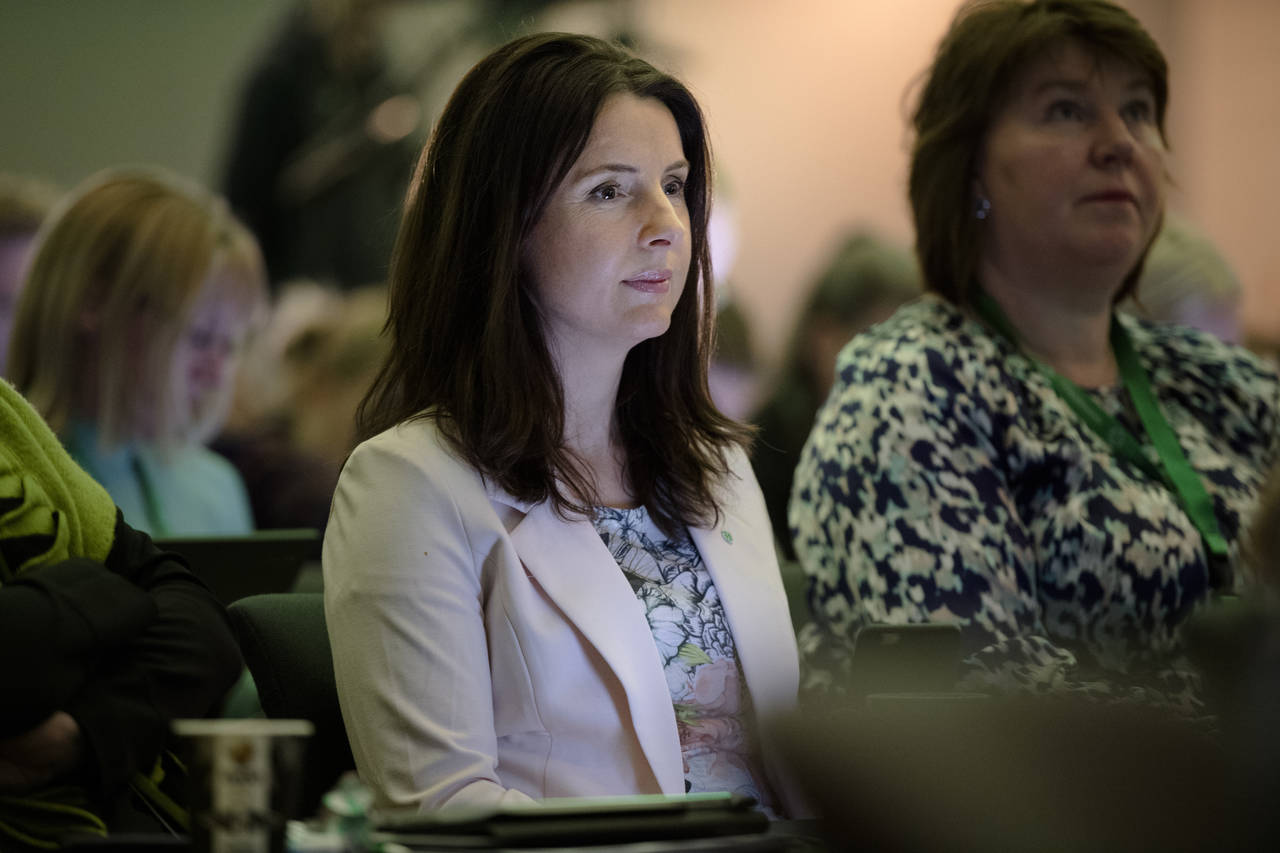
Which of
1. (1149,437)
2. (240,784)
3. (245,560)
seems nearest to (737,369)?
(1149,437)

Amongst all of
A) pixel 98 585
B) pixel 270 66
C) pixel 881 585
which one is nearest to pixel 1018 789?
pixel 98 585

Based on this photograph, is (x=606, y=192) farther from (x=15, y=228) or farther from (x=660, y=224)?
(x=15, y=228)

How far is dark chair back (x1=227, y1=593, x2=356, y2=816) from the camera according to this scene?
1533 millimetres

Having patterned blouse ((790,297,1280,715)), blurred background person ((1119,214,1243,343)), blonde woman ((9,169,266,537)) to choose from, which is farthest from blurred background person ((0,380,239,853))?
blurred background person ((1119,214,1243,343))

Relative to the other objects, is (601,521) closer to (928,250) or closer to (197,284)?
(928,250)

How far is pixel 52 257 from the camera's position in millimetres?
3812

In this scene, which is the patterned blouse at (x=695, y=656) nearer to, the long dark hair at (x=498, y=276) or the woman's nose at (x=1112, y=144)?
the long dark hair at (x=498, y=276)

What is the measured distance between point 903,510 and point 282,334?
2.59 meters

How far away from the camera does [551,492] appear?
1.63 meters

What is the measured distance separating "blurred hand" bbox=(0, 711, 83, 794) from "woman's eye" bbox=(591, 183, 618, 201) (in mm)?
856

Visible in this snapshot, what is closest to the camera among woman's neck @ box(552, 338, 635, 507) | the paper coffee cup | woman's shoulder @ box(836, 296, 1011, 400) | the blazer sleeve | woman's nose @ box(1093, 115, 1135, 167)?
the paper coffee cup

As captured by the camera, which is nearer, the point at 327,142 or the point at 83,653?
the point at 83,653

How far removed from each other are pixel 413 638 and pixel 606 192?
62 cm

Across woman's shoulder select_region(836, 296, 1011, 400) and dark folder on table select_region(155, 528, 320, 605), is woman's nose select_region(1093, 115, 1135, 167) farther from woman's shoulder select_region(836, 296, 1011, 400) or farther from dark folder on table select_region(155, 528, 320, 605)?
dark folder on table select_region(155, 528, 320, 605)
